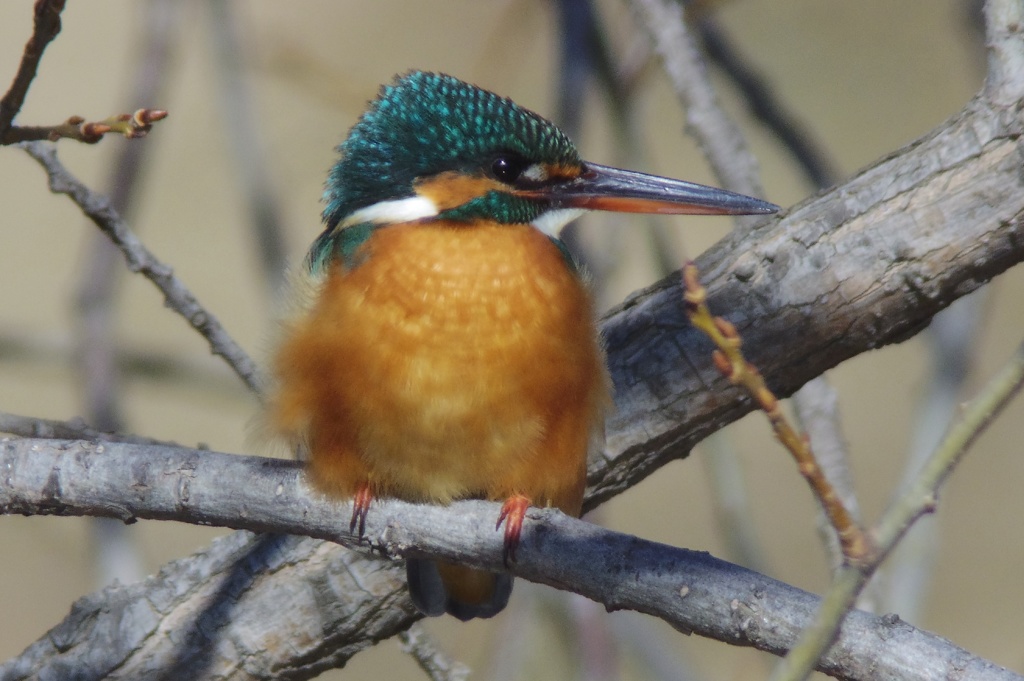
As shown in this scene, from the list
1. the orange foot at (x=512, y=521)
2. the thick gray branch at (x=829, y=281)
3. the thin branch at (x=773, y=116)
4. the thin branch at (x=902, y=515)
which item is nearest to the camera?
the thin branch at (x=902, y=515)

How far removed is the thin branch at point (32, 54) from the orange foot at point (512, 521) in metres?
1.01

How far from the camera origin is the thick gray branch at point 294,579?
62.5 inches

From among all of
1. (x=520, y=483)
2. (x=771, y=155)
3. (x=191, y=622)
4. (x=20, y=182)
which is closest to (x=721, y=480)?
(x=520, y=483)

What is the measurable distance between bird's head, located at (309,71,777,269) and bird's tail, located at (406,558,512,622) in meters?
0.69

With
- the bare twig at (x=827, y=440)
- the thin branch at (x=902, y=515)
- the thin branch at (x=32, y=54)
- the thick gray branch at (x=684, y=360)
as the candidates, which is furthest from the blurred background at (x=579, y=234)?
the thin branch at (x=902, y=515)

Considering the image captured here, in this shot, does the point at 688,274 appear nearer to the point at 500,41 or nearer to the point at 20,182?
the point at 500,41

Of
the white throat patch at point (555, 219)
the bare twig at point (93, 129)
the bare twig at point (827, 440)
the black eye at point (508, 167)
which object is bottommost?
the bare twig at point (93, 129)

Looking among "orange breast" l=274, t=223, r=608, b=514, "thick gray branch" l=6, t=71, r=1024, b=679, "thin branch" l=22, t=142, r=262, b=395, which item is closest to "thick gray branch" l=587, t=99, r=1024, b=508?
"thick gray branch" l=6, t=71, r=1024, b=679

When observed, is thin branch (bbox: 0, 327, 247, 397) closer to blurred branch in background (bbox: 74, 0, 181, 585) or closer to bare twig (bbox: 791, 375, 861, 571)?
blurred branch in background (bbox: 74, 0, 181, 585)

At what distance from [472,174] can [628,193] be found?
0.34m

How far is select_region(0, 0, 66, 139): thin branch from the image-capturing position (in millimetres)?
1539

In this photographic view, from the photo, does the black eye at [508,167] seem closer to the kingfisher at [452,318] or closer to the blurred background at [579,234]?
the kingfisher at [452,318]

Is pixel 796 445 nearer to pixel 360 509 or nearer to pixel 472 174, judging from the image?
pixel 360 509

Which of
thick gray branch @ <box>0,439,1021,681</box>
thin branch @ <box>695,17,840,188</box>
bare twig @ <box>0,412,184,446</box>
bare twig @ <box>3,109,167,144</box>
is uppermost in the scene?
thin branch @ <box>695,17,840,188</box>
